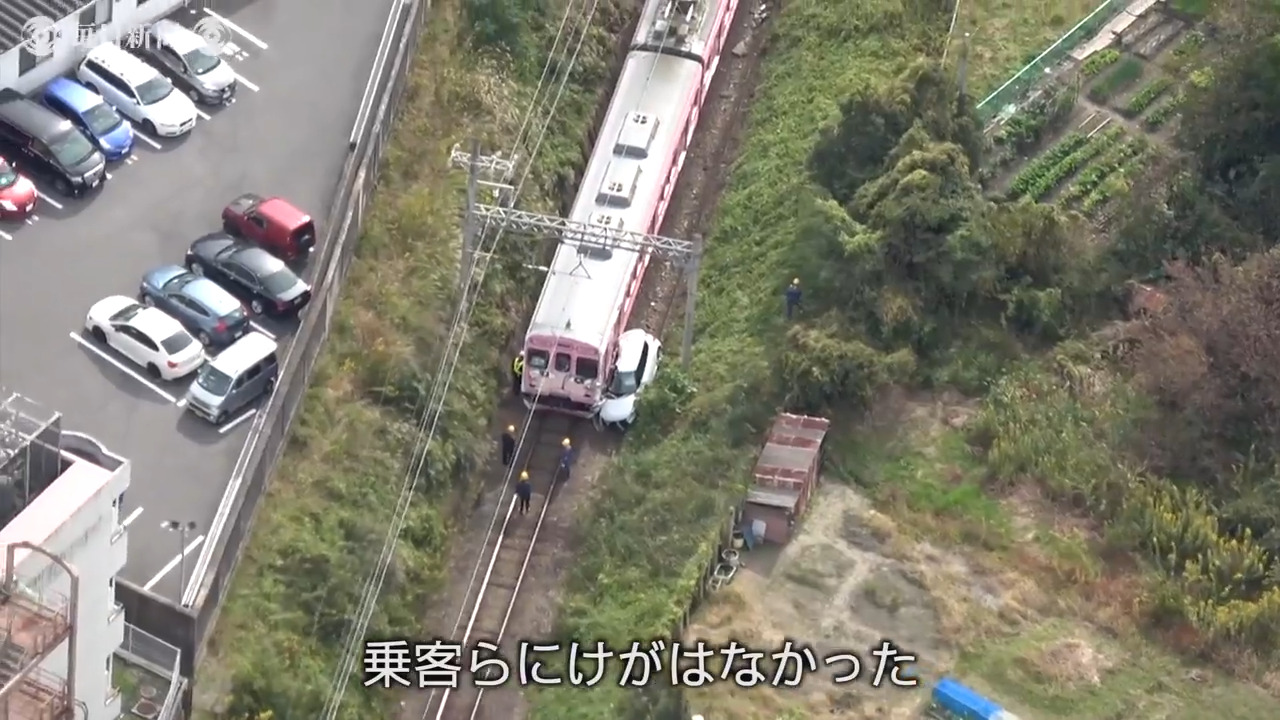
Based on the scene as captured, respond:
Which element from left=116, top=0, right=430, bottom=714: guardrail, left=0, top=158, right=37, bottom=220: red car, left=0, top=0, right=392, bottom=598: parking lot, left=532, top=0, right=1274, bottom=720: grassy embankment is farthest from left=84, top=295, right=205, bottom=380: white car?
left=532, top=0, right=1274, bottom=720: grassy embankment

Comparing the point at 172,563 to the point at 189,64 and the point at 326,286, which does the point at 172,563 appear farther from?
the point at 189,64

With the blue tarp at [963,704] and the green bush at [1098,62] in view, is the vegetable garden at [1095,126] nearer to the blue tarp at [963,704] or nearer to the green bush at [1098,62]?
the green bush at [1098,62]

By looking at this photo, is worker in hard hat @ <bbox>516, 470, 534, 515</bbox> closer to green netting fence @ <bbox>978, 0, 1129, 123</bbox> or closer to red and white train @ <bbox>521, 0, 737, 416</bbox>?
red and white train @ <bbox>521, 0, 737, 416</bbox>

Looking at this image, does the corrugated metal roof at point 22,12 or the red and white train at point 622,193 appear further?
the corrugated metal roof at point 22,12

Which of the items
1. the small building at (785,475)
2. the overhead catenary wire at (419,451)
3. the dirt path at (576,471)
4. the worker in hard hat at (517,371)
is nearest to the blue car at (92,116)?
the overhead catenary wire at (419,451)

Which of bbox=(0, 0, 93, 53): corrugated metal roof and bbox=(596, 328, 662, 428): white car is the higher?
bbox=(0, 0, 93, 53): corrugated metal roof

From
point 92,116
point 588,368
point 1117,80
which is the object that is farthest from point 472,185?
point 1117,80
